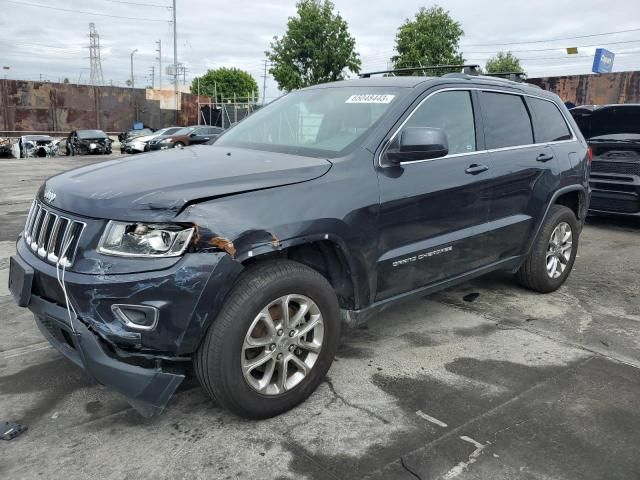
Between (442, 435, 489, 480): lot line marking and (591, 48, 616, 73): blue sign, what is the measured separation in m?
25.3

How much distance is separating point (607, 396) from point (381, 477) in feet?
5.22

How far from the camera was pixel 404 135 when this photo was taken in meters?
3.22

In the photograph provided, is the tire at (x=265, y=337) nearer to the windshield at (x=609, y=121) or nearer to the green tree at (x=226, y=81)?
the windshield at (x=609, y=121)

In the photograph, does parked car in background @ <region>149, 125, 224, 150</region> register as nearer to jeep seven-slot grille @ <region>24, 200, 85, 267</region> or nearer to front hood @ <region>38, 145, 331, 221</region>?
front hood @ <region>38, 145, 331, 221</region>

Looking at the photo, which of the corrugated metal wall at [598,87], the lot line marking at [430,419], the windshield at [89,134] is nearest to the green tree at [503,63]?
the corrugated metal wall at [598,87]

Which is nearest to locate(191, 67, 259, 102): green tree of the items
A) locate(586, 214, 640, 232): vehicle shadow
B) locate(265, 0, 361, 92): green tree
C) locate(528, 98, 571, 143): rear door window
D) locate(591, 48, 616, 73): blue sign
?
locate(265, 0, 361, 92): green tree

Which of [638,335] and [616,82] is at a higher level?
[616,82]

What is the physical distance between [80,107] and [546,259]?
3719cm

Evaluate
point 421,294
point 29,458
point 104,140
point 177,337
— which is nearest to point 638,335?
point 421,294

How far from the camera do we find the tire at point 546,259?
4.79 m

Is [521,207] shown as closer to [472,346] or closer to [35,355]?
[472,346]

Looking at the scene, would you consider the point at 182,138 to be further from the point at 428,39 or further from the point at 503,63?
the point at 503,63

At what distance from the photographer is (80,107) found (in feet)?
120

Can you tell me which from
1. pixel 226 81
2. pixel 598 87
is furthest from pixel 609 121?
pixel 226 81
